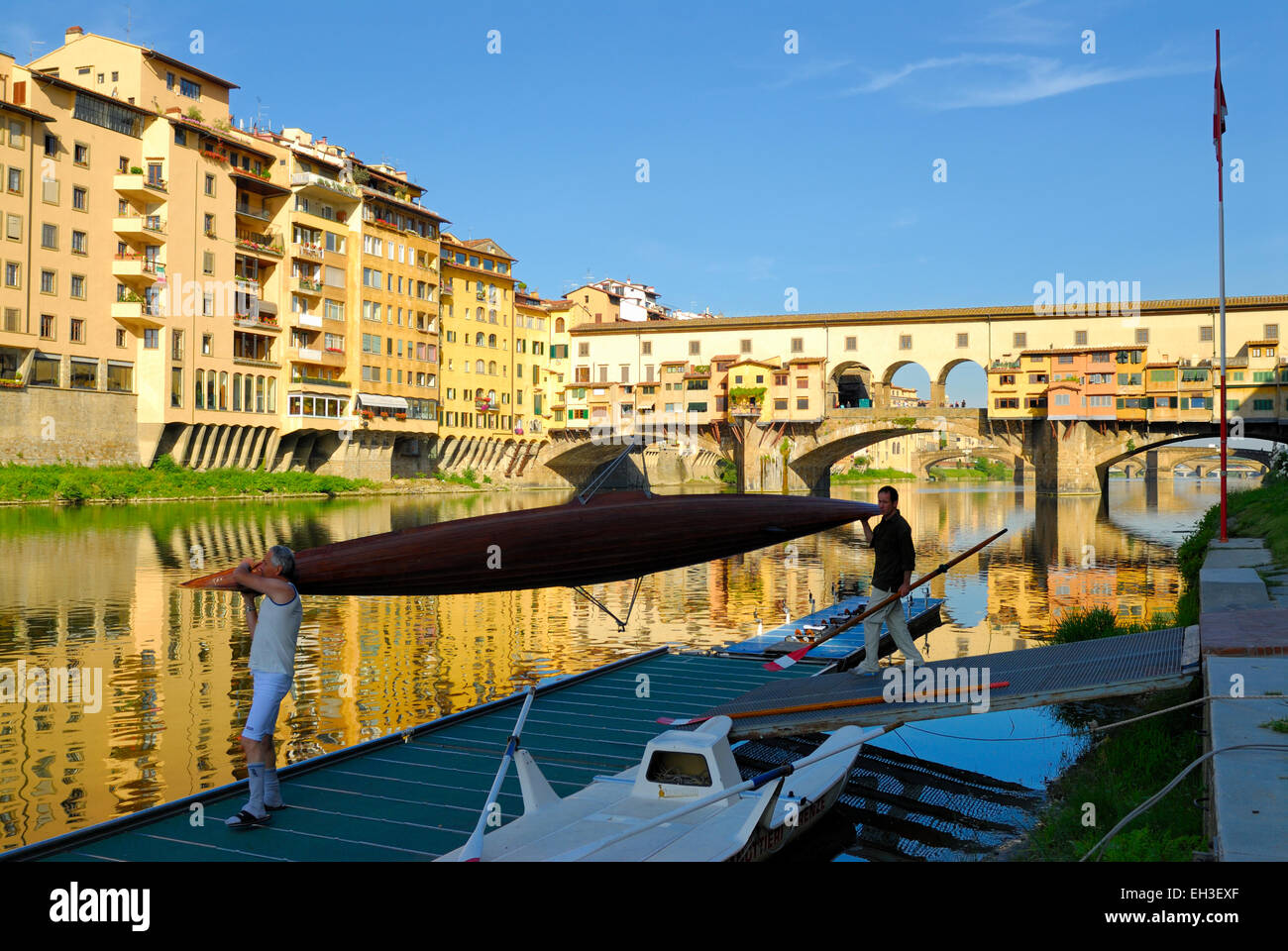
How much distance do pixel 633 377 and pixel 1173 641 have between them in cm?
6911

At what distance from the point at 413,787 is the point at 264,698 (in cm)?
201

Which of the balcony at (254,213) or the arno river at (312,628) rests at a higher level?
the balcony at (254,213)

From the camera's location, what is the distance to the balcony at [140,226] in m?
51.1

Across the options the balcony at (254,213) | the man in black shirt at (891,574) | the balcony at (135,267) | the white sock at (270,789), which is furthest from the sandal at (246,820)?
the balcony at (254,213)

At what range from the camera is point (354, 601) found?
23.9 m

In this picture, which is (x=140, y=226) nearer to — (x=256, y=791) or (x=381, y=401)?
(x=381, y=401)

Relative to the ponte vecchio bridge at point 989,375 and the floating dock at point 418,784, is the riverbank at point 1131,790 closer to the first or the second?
the floating dock at point 418,784

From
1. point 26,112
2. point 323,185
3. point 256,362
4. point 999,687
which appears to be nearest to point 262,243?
point 323,185

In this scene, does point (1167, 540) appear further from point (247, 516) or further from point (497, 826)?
point (497, 826)

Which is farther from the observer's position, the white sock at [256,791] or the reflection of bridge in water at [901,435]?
the reflection of bridge in water at [901,435]

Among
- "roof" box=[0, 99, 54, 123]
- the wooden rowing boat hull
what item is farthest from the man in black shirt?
"roof" box=[0, 99, 54, 123]

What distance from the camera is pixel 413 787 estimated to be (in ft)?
29.1

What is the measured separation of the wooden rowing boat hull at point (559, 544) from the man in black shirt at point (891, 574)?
6.70 ft
